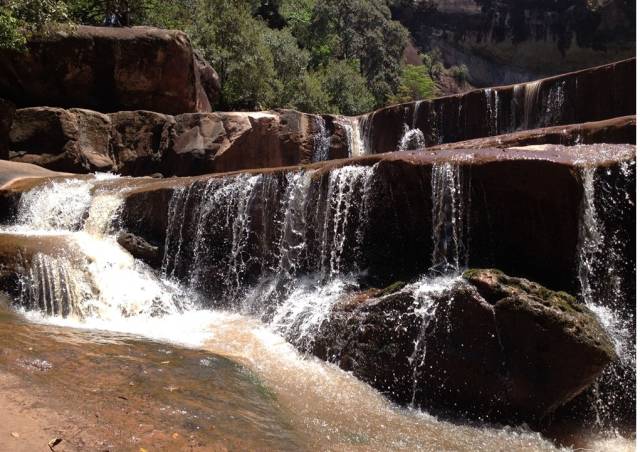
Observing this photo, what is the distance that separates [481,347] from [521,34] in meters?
33.4

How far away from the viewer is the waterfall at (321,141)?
15.4m

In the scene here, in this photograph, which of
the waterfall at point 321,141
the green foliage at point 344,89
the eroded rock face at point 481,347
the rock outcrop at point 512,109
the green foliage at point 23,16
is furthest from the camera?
the green foliage at point 344,89

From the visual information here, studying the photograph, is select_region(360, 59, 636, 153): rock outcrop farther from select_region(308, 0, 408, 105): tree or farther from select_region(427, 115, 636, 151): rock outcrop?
select_region(308, 0, 408, 105): tree

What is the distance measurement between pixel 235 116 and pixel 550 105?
796 cm

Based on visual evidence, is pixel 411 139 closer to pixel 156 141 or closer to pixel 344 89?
pixel 156 141

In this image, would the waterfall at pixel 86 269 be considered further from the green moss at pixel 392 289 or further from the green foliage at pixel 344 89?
the green foliage at pixel 344 89

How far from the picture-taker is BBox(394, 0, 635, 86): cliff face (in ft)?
100

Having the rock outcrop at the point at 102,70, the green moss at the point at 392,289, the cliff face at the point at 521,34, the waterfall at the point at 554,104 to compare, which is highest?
the cliff face at the point at 521,34

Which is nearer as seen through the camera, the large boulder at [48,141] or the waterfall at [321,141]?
the large boulder at [48,141]

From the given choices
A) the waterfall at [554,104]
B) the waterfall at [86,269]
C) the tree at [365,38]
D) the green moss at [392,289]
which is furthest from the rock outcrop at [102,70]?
the tree at [365,38]

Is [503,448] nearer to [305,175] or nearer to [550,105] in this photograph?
[305,175]

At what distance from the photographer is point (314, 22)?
28.7m

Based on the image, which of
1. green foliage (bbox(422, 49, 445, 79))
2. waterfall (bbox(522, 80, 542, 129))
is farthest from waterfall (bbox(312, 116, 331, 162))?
green foliage (bbox(422, 49, 445, 79))

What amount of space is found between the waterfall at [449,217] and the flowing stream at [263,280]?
0.04ft
